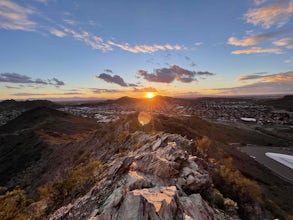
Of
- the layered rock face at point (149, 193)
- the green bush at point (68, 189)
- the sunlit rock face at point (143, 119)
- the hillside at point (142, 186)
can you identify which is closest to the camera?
the layered rock face at point (149, 193)

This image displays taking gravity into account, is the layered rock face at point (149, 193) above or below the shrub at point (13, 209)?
above

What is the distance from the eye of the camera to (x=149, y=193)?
13.1 meters

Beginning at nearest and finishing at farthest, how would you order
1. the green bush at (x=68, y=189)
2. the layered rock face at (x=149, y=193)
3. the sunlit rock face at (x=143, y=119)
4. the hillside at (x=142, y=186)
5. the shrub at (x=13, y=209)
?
the layered rock face at (x=149, y=193)
the hillside at (x=142, y=186)
the green bush at (x=68, y=189)
the shrub at (x=13, y=209)
the sunlit rock face at (x=143, y=119)

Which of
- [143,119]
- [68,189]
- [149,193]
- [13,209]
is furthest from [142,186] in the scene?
[143,119]

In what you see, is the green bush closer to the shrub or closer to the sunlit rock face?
the shrub

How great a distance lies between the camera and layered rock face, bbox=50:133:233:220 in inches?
453

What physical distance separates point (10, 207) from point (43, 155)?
40.5 metres

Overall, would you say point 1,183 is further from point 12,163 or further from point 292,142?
point 292,142

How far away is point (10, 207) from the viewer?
68.3ft

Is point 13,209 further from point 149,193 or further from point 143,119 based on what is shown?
point 143,119

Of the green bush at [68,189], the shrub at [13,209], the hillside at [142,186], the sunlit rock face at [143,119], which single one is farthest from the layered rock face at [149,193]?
the sunlit rock face at [143,119]

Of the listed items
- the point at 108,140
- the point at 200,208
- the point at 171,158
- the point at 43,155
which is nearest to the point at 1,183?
the point at 43,155

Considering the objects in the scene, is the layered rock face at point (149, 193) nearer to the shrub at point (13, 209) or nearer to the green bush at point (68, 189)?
the green bush at point (68, 189)

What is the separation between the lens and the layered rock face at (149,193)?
1150 cm
